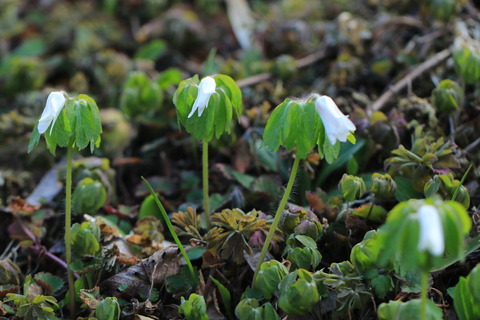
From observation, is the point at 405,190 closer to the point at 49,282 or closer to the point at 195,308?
the point at 195,308

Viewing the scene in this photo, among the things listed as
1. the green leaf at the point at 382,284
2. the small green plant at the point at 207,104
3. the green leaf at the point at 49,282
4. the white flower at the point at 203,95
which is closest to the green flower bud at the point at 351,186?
the green leaf at the point at 382,284

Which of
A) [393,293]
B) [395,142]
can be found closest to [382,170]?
[395,142]

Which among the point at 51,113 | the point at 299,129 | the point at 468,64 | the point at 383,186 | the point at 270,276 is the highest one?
the point at 51,113

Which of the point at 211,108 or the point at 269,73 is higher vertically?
the point at 211,108

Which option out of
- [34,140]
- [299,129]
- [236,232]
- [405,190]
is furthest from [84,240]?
[405,190]

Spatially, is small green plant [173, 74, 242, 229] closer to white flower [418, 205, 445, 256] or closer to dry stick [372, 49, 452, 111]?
white flower [418, 205, 445, 256]

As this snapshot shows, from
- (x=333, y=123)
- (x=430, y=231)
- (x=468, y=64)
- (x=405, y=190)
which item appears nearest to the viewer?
(x=430, y=231)
